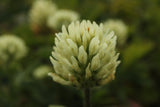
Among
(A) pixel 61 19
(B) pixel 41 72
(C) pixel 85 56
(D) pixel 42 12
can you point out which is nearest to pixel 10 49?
(B) pixel 41 72

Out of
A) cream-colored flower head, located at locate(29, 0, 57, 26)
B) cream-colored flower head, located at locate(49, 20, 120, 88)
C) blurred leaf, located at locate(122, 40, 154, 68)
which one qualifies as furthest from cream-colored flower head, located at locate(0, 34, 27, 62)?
cream-colored flower head, located at locate(49, 20, 120, 88)

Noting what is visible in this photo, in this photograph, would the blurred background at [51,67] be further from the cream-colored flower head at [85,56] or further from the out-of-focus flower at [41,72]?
the cream-colored flower head at [85,56]

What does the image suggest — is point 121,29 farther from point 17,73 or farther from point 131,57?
point 17,73

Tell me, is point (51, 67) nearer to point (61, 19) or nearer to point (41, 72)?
point (41, 72)

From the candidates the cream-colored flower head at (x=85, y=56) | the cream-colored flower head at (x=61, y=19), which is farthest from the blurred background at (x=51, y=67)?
the cream-colored flower head at (x=85, y=56)

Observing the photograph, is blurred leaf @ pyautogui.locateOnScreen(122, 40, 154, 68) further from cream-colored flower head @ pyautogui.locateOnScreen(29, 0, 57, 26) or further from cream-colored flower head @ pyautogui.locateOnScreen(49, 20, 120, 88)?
cream-colored flower head @ pyautogui.locateOnScreen(49, 20, 120, 88)

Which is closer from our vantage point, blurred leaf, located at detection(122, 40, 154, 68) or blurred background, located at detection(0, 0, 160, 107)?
blurred background, located at detection(0, 0, 160, 107)
